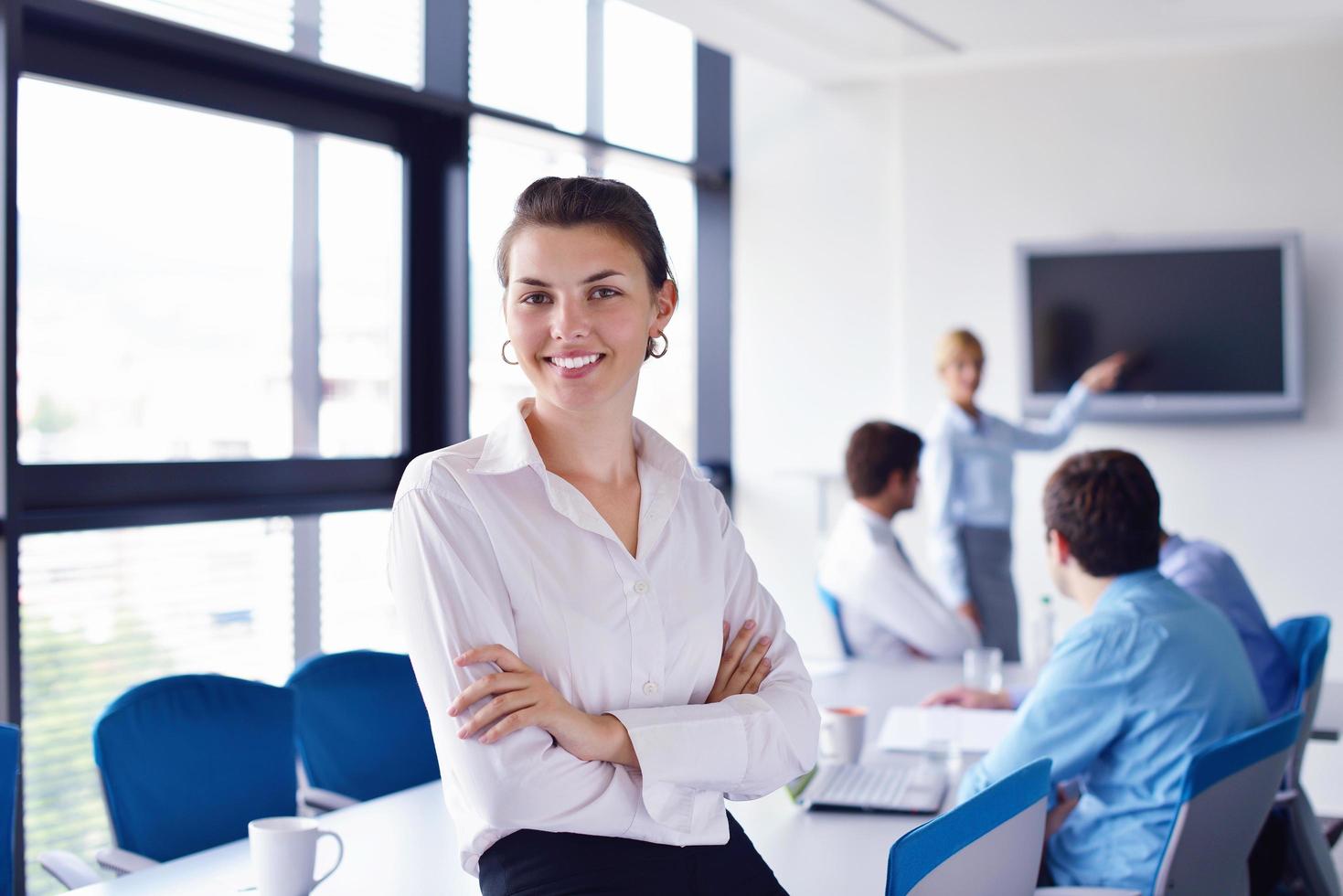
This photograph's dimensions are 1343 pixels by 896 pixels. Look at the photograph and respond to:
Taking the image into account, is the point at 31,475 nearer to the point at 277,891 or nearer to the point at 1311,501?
the point at 277,891

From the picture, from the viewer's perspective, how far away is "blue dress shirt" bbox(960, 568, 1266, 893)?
2.17m

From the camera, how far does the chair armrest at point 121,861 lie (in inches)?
85.0

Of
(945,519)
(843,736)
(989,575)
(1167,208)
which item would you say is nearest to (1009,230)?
(1167,208)

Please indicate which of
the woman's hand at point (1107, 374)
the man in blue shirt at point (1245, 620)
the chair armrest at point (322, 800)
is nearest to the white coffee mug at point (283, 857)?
the chair armrest at point (322, 800)

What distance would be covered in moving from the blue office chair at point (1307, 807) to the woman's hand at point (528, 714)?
1572 mm

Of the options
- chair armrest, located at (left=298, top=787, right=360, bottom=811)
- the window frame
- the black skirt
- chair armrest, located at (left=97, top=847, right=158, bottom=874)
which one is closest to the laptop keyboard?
the black skirt

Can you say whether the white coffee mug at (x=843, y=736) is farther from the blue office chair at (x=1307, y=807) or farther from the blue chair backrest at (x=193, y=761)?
the blue chair backrest at (x=193, y=761)

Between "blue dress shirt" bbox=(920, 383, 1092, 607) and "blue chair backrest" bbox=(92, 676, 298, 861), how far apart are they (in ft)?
10.9

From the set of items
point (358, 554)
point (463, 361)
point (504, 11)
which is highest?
point (504, 11)

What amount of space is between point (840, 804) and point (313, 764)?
126cm

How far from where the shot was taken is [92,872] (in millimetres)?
2125

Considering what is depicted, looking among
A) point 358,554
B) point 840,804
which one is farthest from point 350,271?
point 840,804

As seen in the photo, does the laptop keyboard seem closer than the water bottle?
Yes

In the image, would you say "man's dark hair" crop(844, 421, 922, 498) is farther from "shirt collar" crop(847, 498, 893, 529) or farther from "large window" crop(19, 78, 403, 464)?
"large window" crop(19, 78, 403, 464)
